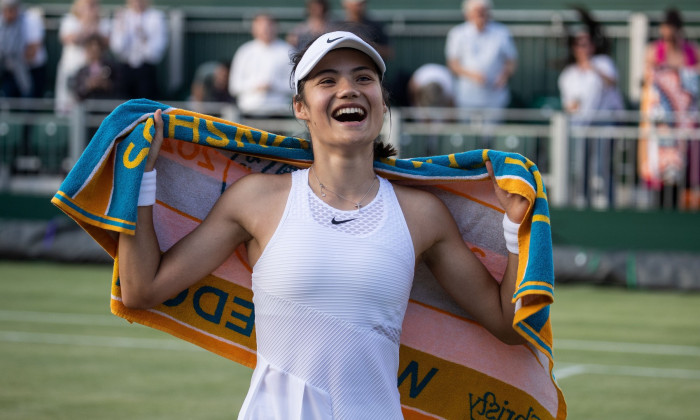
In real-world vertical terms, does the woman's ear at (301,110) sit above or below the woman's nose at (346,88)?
below

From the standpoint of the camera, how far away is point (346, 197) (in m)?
3.85

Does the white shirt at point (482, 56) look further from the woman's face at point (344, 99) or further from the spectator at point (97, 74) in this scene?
the woman's face at point (344, 99)

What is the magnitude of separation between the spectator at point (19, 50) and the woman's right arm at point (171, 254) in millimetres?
12954

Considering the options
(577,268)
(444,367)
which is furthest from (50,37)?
(444,367)

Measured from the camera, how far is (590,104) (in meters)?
14.0

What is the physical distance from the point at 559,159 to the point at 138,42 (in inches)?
235

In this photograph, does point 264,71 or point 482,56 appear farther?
point 264,71

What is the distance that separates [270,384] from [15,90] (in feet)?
44.8

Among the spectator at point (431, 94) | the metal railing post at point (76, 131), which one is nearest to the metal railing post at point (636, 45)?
the spectator at point (431, 94)

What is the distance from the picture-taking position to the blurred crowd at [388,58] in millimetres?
13430

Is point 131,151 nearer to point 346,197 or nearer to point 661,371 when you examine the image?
Result: point 346,197

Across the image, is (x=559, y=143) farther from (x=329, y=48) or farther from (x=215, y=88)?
(x=329, y=48)

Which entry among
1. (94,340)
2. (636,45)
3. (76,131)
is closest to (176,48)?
(76,131)

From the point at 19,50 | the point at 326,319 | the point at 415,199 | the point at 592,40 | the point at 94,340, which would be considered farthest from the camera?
the point at 19,50
